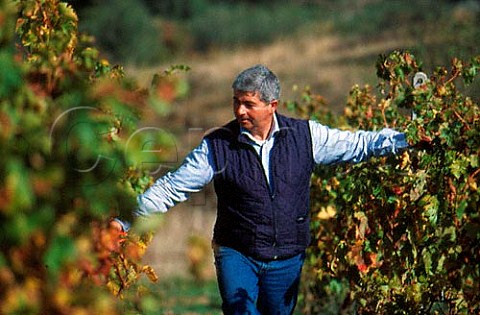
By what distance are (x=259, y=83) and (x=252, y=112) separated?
14 centimetres

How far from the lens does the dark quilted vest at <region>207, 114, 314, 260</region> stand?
5051 millimetres

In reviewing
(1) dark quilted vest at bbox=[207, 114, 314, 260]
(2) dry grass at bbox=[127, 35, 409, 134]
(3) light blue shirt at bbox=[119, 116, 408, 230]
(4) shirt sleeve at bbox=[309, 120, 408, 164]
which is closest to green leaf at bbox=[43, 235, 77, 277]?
(3) light blue shirt at bbox=[119, 116, 408, 230]

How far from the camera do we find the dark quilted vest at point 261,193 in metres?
5.05

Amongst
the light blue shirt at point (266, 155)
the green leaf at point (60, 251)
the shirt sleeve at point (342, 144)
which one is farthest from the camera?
the shirt sleeve at point (342, 144)

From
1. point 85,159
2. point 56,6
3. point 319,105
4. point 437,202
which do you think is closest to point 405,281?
point 437,202

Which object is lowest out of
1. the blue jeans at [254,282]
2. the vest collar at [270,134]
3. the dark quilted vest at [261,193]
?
the blue jeans at [254,282]

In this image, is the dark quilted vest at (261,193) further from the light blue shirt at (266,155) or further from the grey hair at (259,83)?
the grey hair at (259,83)

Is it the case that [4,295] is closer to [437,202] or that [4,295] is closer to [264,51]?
[437,202]

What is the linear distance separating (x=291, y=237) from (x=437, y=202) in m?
0.99

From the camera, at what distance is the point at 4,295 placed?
242cm

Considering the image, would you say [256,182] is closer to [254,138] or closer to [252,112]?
[254,138]

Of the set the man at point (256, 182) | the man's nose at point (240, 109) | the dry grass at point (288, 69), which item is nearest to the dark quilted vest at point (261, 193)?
the man at point (256, 182)

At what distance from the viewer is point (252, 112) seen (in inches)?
200

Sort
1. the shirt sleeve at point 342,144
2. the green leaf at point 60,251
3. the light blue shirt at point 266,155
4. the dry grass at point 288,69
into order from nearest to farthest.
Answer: the green leaf at point 60,251
the light blue shirt at point 266,155
the shirt sleeve at point 342,144
the dry grass at point 288,69
